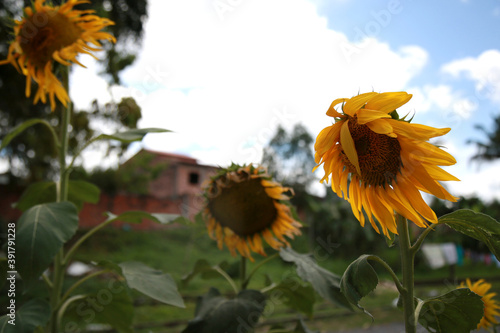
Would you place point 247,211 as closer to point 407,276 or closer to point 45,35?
point 407,276

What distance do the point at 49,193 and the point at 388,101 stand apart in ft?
3.84

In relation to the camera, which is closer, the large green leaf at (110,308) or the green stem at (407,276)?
the green stem at (407,276)

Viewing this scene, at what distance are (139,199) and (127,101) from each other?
535 cm

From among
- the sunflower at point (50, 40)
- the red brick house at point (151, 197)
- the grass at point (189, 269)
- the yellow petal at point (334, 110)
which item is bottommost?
the grass at point (189, 269)

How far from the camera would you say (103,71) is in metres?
8.48

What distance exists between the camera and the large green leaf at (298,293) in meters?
1.10

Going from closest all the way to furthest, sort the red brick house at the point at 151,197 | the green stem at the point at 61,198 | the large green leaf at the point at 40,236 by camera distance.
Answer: the large green leaf at the point at 40,236, the green stem at the point at 61,198, the red brick house at the point at 151,197

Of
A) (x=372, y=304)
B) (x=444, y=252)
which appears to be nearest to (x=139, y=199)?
(x=372, y=304)

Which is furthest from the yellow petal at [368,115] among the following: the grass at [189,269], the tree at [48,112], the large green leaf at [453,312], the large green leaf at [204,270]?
the tree at [48,112]

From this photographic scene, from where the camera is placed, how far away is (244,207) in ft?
3.69

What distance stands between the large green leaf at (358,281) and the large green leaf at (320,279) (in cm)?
24

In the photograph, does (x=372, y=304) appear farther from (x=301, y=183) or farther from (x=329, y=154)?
(x=329, y=154)

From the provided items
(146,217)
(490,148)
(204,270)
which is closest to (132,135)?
(146,217)

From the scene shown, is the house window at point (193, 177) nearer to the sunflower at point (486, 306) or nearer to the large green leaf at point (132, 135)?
the large green leaf at point (132, 135)
